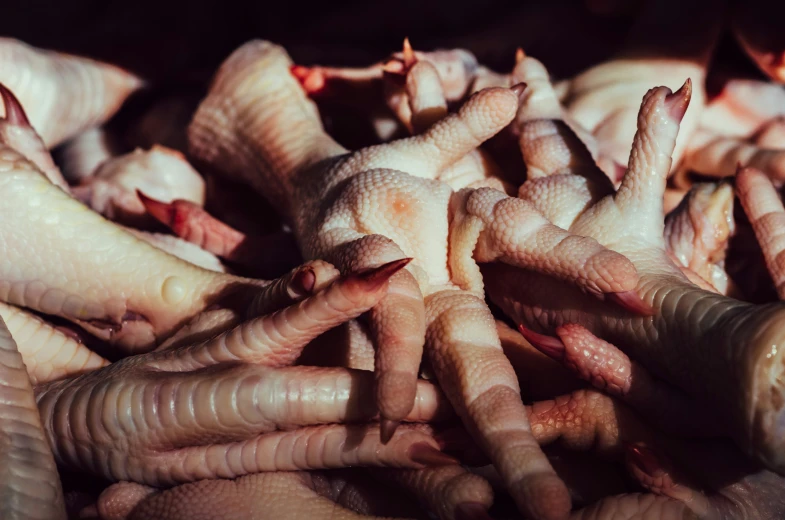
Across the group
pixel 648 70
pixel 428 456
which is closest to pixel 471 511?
pixel 428 456

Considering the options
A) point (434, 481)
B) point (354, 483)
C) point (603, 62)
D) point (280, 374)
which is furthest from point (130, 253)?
point (603, 62)

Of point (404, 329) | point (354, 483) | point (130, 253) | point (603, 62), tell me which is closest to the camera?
point (404, 329)

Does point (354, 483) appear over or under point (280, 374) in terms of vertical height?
under

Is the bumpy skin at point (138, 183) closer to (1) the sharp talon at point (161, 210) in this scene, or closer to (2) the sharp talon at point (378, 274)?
(1) the sharp talon at point (161, 210)

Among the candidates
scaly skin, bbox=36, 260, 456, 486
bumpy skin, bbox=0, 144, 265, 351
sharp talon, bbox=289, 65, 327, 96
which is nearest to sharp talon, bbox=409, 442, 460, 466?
scaly skin, bbox=36, 260, 456, 486

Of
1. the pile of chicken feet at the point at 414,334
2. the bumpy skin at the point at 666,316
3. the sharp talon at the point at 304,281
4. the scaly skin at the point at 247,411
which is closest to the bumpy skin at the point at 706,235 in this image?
the pile of chicken feet at the point at 414,334

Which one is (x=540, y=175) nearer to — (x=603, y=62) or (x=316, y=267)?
(x=316, y=267)

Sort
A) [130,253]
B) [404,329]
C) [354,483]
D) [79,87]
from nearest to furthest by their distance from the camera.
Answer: [404,329] < [354,483] < [130,253] < [79,87]
